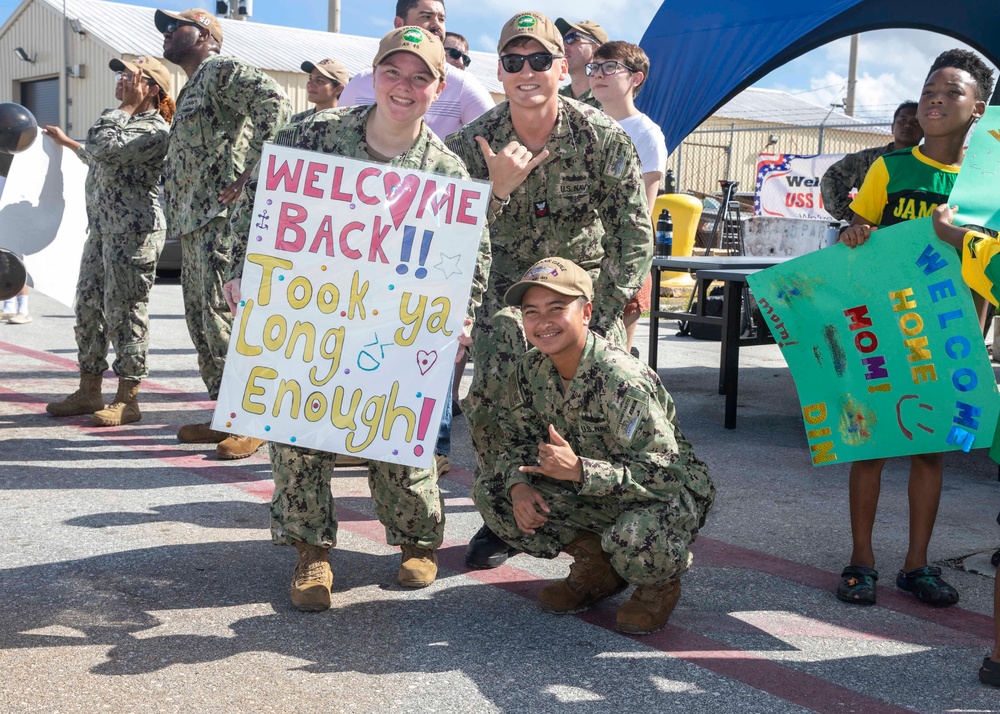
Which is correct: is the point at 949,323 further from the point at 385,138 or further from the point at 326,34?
the point at 326,34

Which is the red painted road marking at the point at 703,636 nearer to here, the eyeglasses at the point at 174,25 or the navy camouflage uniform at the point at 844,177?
the eyeglasses at the point at 174,25

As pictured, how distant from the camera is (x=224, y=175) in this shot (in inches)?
222

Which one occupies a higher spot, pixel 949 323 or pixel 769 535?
pixel 949 323

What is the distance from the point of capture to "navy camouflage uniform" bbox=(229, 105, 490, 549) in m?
3.67

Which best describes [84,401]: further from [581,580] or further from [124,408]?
[581,580]

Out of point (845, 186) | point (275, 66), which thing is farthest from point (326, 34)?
point (845, 186)

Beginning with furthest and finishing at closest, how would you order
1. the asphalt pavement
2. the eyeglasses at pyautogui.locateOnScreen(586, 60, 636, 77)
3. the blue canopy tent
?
the blue canopy tent, the eyeglasses at pyautogui.locateOnScreen(586, 60, 636, 77), the asphalt pavement

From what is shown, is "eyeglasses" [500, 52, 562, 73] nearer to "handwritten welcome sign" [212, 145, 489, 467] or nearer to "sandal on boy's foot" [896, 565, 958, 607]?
"handwritten welcome sign" [212, 145, 489, 467]

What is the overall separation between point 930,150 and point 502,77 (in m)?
1.58

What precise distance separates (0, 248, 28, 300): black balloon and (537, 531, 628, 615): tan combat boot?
3.34m

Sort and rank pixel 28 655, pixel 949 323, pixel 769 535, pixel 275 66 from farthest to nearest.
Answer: pixel 275 66 → pixel 769 535 → pixel 949 323 → pixel 28 655

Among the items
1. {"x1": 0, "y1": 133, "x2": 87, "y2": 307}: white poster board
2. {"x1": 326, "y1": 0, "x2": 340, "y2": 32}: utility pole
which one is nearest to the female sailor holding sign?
{"x1": 0, "y1": 133, "x2": 87, "y2": 307}: white poster board

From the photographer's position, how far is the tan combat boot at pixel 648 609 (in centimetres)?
347

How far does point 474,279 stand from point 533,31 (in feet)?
2.96
